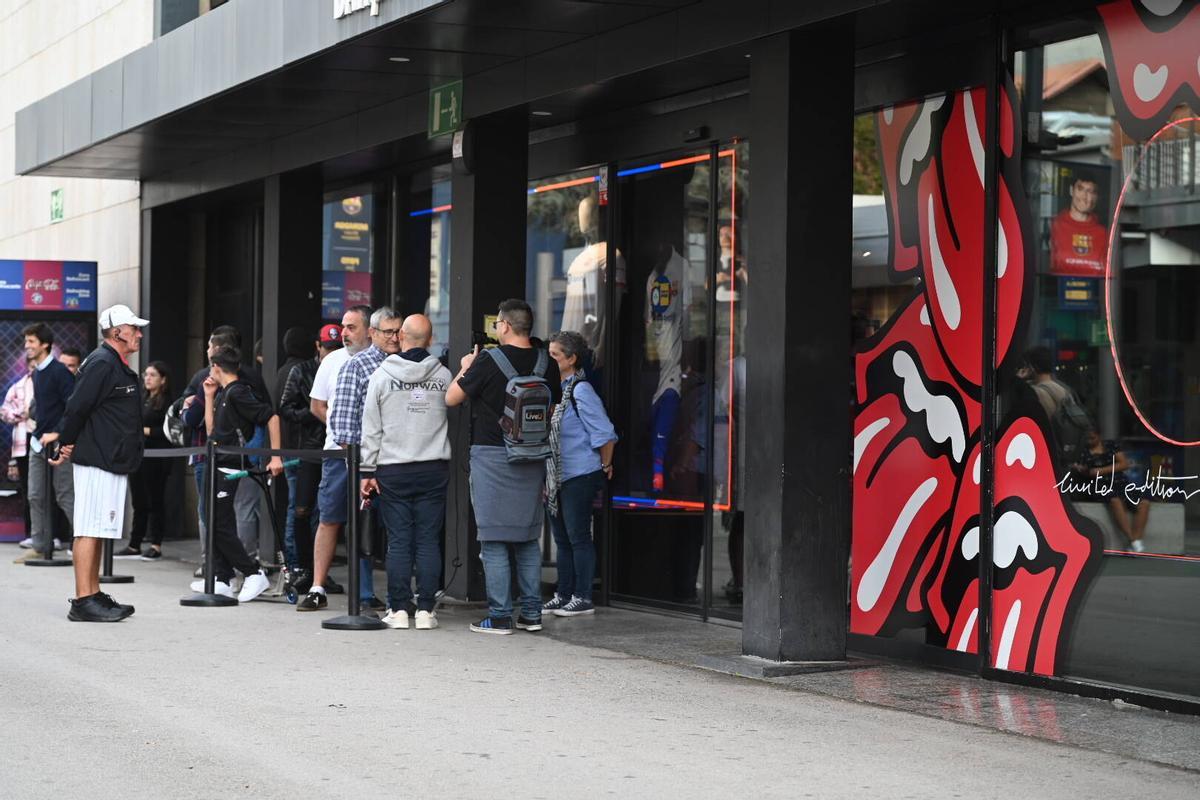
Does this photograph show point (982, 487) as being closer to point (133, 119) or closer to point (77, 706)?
point (77, 706)

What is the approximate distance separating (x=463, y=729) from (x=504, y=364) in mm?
3473

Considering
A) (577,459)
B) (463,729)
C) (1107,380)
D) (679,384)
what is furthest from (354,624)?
(1107,380)

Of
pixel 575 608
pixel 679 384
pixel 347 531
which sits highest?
pixel 679 384

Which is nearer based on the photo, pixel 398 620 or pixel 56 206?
pixel 398 620

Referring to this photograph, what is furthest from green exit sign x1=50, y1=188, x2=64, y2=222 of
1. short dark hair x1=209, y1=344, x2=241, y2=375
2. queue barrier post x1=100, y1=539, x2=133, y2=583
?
short dark hair x1=209, y1=344, x2=241, y2=375

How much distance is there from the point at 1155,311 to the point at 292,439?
26.0 ft

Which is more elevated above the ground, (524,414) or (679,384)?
(679,384)

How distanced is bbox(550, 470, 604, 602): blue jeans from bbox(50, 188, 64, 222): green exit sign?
473 inches

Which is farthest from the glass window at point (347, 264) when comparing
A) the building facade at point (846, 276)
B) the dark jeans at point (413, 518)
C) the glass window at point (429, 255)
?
the dark jeans at point (413, 518)

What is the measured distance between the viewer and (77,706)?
26.1 ft

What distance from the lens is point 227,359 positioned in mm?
12227

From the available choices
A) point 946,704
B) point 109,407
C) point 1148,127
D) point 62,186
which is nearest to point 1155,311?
point 1148,127

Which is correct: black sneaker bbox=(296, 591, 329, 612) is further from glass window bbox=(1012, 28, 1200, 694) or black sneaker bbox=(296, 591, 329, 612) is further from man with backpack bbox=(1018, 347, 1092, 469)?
man with backpack bbox=(1018, 347, 1092, 469)

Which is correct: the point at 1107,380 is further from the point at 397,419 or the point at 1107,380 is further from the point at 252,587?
the point at 252,587
